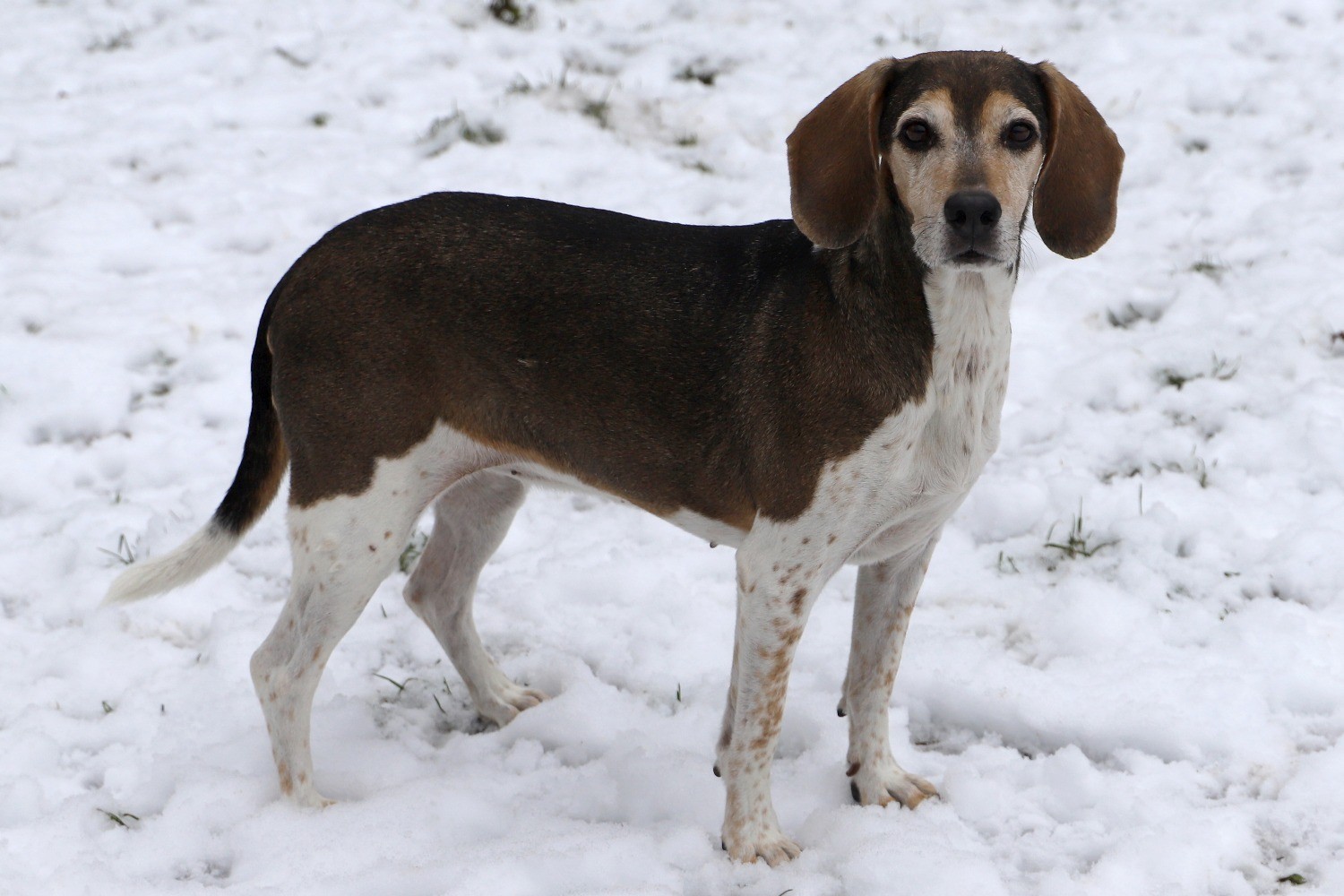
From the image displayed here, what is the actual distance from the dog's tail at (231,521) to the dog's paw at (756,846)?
59.9 inches

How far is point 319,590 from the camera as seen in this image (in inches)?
129

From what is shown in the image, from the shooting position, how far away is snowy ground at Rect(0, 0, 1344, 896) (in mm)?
3225

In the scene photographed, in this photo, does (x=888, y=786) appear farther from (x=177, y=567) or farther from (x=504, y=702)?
(x=177, y=567)

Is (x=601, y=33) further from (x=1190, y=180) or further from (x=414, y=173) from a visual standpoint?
(x=1190, y=180)

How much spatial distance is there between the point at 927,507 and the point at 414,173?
14.0 feet

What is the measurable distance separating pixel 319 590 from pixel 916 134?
1.83m

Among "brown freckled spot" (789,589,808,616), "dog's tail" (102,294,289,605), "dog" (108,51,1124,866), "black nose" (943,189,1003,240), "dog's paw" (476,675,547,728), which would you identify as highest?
"black nose" (943,189,1003,240)

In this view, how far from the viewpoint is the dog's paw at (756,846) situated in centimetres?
317

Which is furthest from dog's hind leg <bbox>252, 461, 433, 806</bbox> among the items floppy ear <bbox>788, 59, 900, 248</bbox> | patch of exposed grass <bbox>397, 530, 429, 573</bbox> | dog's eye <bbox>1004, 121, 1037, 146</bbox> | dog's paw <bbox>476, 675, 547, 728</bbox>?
dog's eye <bbox>1004, 121, 1037, 146</bbox>

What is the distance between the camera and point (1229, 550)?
165 inches

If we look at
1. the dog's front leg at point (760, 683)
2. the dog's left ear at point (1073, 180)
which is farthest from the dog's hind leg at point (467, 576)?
the dog's left ear at point (1073, 180)

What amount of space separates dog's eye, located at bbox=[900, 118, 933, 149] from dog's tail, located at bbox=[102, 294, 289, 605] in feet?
5.67

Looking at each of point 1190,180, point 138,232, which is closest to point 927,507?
point 1190,180

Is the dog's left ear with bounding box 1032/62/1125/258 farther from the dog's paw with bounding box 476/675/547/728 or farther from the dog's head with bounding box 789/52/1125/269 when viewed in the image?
the dog's paw with bounding box 476/675/547/728
